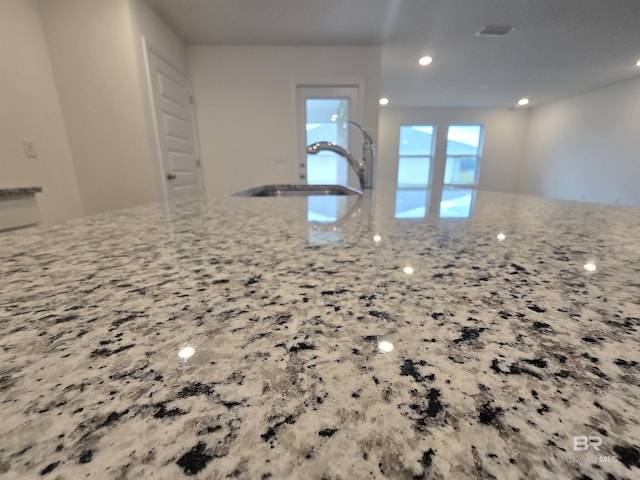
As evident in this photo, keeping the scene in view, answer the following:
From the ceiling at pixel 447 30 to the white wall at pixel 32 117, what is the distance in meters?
0.86

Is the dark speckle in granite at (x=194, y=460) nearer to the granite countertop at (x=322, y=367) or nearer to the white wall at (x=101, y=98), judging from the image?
the granite countertop at (x=322, y=367)

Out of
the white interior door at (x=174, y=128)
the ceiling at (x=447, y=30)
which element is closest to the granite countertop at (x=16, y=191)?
the white interior door at (x=174, y=128)

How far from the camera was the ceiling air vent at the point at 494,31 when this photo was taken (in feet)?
8.20

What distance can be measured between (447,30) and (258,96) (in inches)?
75.9

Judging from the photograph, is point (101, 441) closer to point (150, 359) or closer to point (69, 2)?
point (150, 359)

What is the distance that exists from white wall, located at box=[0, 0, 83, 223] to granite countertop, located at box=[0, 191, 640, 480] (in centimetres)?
214

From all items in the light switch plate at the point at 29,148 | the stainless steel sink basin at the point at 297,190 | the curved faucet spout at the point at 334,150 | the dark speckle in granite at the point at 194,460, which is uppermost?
the light switch plate at the point at 29,148

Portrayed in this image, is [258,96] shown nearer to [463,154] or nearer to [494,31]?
[494,31]

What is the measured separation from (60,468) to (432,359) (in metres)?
0.16

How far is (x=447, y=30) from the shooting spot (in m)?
2.56

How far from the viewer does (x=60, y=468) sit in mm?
97

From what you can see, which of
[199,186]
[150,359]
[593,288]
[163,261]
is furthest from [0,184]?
[593,288]

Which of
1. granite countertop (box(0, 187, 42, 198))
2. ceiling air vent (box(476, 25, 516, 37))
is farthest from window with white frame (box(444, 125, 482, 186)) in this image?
granite countertop (box(0, 187, 42, 198))

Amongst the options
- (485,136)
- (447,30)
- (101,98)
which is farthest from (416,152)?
(101,98)
